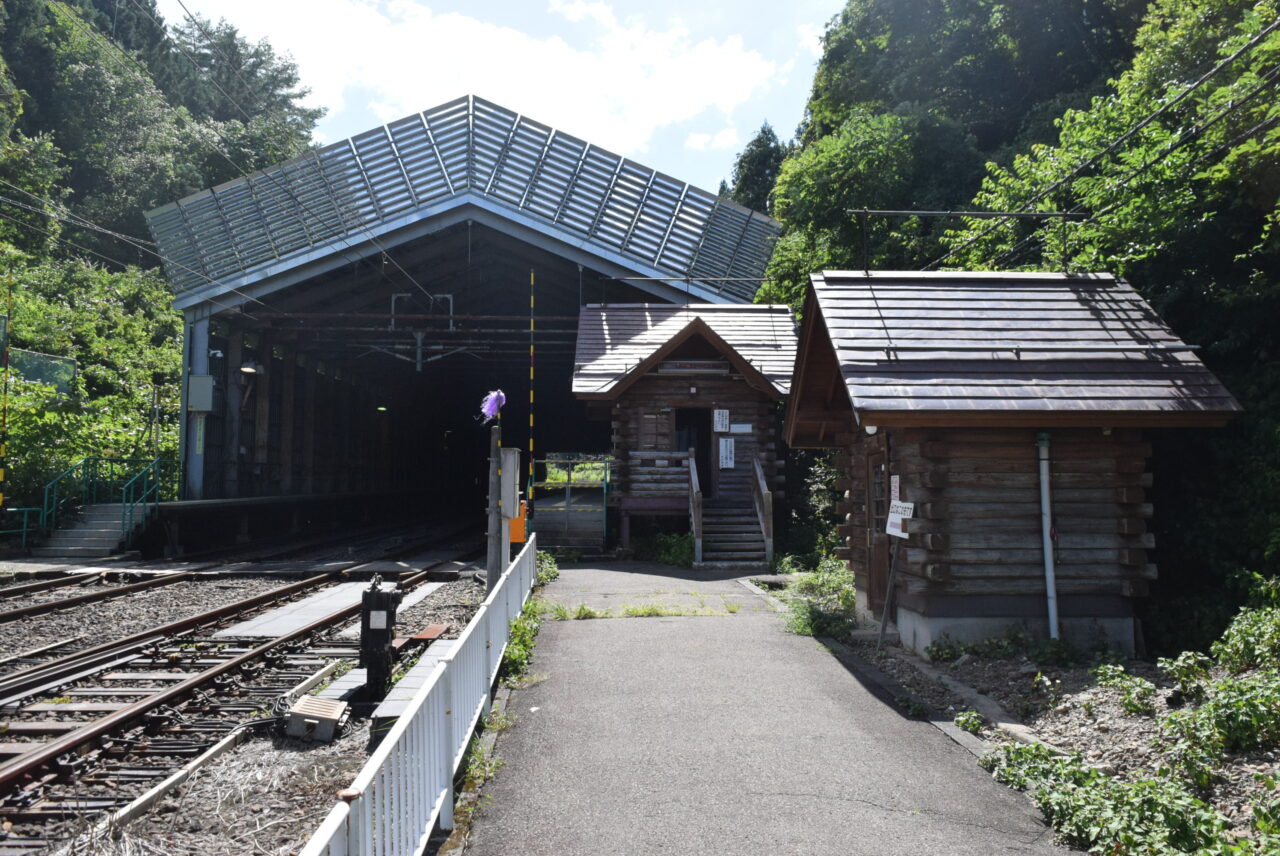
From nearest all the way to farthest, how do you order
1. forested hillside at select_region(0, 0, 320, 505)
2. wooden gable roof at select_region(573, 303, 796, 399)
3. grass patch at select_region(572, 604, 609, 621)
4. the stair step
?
grass patch at select_region(572, 604, 609, 621) → the stair step → wooden gable roof at select_region(573, 303, 796, 399) → forested hillside at select_region(0, 0, 320, 505)

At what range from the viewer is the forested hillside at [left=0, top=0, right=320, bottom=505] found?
77.4 ft

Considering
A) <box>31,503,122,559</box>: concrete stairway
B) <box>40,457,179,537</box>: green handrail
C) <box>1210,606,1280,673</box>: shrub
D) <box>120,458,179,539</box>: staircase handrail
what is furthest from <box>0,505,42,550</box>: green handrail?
<box>1210,606,1280,673</box>: shrub

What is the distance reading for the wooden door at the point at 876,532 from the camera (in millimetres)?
10945

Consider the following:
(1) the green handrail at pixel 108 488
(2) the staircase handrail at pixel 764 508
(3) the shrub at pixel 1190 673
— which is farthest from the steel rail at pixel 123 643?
(3) the shrub at pixel 1190 673

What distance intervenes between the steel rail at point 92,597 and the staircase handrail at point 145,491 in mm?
4330

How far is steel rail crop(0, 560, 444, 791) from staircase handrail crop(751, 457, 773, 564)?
1046cm

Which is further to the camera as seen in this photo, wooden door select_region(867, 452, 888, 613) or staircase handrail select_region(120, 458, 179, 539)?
staircase handrail select_region(120, 458, 179, 539)

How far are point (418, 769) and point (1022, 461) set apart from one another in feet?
23.9

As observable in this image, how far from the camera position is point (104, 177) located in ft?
165

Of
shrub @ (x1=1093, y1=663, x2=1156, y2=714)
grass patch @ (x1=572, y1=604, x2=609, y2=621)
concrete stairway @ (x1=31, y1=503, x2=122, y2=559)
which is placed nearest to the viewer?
shrub @ (x1=1093, y1=663, x2=1156, y2=714)

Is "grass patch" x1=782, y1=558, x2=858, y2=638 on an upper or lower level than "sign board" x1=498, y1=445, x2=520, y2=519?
lower

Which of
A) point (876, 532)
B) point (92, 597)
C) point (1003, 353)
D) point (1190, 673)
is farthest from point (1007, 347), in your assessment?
point (92, 597)

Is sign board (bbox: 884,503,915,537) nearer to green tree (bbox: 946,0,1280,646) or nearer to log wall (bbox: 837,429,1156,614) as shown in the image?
log wall (bbox: 837,429,1156,614)

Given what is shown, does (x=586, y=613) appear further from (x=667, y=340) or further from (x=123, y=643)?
(x=667, y=340)
